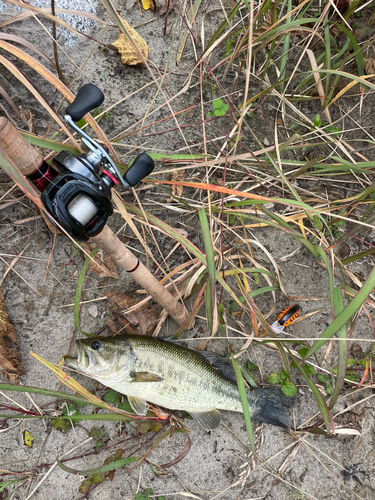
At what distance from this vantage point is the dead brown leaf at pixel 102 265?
9.41ft

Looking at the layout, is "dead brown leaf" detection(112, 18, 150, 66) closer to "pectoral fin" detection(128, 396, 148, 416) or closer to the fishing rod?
the fishing rod

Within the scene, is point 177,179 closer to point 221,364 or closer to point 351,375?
point 221,364

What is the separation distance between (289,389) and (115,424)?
1.47 metres

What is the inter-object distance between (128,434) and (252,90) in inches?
128

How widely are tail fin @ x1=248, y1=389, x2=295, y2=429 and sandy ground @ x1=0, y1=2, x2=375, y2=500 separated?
179mm

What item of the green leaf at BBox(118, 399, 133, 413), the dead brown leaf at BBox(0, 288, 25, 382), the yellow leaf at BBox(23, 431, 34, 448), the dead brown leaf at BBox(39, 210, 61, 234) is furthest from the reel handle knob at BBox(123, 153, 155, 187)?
the yellow leaf at BBox(23, 431, 34, 448)

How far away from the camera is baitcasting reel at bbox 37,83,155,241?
173 centimetres

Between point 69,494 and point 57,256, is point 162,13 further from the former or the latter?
point 69,494

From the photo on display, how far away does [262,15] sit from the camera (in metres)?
2.91

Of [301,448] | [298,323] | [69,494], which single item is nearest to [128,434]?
[69,494]

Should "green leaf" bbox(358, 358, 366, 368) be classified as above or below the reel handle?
below

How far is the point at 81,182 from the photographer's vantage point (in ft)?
5.78

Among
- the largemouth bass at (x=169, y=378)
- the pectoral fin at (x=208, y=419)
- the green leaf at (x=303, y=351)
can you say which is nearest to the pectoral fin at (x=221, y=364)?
the largemouth bass at (x=169, y=378)

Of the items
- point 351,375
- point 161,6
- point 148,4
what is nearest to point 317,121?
point 161,6
